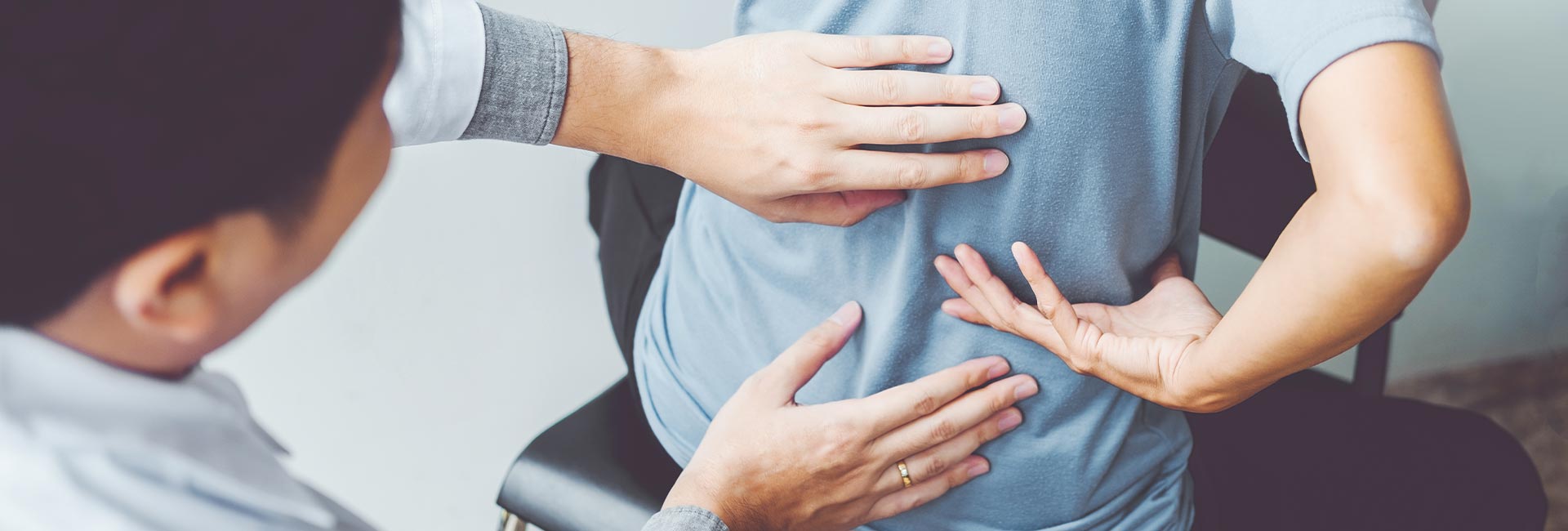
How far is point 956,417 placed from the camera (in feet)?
2.51

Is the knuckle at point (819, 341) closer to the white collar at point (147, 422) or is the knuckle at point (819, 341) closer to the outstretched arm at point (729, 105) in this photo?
the outstretched arm at point (729, 105)

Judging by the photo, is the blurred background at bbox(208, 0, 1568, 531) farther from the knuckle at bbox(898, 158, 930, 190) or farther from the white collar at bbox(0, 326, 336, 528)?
the white collar at bbox(0, 326, 336, 528)

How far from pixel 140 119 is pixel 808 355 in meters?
0.52

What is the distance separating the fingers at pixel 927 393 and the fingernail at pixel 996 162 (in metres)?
0.18

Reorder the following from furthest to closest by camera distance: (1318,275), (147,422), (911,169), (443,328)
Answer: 1. (443,328)
2. (911,169)
3. (1318,275)
4. (147,422)

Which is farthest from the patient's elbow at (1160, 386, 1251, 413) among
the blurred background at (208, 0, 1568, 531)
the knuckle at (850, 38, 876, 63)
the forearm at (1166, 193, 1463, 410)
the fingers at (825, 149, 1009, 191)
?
the blurred background at (208, 0, 1568, 531)

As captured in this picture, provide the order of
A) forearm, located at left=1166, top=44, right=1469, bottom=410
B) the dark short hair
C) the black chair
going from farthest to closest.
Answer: the black chair < forearm, located at left=1166, top=44, right=1469, bottom=410 < the dark short hair

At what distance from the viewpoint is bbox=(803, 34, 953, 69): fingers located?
2.14 feet

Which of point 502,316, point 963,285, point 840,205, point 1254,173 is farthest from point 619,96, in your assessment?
point 502,316

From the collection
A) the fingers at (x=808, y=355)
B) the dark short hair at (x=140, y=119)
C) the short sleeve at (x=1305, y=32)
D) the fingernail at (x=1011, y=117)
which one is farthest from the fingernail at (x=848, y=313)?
the dark short hair at (x=140, y=119)

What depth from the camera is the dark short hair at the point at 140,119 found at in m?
0.34

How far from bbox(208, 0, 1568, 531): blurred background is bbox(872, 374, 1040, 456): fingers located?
884 mm

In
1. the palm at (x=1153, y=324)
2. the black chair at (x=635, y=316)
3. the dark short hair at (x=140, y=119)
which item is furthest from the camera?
the black chair at (x=635, y=316)

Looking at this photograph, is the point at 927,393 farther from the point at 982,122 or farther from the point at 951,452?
the point at 982,122
